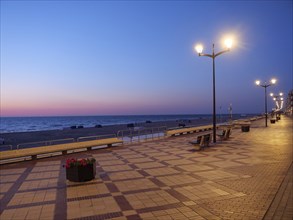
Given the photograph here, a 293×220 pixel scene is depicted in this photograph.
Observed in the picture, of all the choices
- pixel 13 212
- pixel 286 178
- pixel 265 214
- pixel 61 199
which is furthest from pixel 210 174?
pixel 13 212

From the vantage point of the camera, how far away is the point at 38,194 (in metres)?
7.58

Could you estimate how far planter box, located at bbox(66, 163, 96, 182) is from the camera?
8594 millimetres

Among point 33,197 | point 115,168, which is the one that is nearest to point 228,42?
point 115,168

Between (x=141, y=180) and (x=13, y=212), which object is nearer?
(x=13, y=212)

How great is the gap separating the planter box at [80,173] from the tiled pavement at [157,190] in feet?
0.73

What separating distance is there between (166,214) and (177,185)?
2.21 meters

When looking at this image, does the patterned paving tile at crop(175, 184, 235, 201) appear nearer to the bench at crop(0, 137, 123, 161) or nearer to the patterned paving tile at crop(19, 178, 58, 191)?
the patterned paving tile at crop(19, 178, 58, 191)

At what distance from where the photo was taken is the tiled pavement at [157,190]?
6.00 m

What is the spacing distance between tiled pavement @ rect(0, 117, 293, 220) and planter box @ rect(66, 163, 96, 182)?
0.22 metres

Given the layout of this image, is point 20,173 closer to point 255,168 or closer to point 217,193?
point 217,193

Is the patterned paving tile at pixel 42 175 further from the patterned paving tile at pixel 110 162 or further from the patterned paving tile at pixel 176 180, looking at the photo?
the patterned paving tile at pixel 176 180

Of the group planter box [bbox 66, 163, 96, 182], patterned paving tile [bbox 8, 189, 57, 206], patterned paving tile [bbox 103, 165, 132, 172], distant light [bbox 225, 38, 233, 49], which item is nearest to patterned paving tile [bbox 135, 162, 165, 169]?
patterned paving tile [bbox 103, 165, 132, 172]

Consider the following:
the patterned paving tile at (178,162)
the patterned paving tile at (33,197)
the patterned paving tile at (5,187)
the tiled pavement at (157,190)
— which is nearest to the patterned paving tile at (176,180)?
the tiled pavement at (157,190)

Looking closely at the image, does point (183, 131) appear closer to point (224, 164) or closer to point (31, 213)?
point (224, 164)
